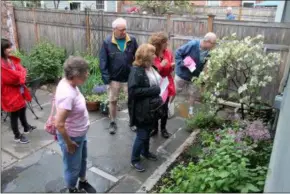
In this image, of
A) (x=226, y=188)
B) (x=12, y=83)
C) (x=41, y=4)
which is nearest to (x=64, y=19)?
(x=12, y=83)

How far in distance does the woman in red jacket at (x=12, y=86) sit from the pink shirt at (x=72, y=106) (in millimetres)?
1714

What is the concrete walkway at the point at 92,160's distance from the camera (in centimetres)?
327

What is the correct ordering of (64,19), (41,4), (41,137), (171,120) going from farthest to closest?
(41,4) < (64,19) < (171,120) < (41,137)

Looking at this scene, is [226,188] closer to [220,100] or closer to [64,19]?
[220,100]

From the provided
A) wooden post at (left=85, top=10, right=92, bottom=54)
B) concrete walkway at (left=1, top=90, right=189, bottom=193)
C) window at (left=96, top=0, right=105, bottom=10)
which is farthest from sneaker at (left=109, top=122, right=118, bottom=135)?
window at (left=96, top=0, right=105, bottom=10)

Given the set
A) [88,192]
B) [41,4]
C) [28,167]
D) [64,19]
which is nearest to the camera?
[88,192]

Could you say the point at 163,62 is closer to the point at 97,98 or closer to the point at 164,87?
the point at 164,87

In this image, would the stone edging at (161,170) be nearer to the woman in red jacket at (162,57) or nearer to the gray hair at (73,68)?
the woman in red jacket at (162,57)

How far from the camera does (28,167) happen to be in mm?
3600

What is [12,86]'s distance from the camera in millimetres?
3926

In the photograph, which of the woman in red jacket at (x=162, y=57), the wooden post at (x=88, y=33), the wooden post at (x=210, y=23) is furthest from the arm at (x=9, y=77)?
the wooden post at (x=88, y=33)

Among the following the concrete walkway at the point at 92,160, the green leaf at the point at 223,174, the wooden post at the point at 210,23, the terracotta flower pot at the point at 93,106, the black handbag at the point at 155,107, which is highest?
the wooden post at the point at 210,23

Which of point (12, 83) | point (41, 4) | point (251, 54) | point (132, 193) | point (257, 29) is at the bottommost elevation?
point (132, 193)

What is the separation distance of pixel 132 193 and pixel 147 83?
1.36 meters
